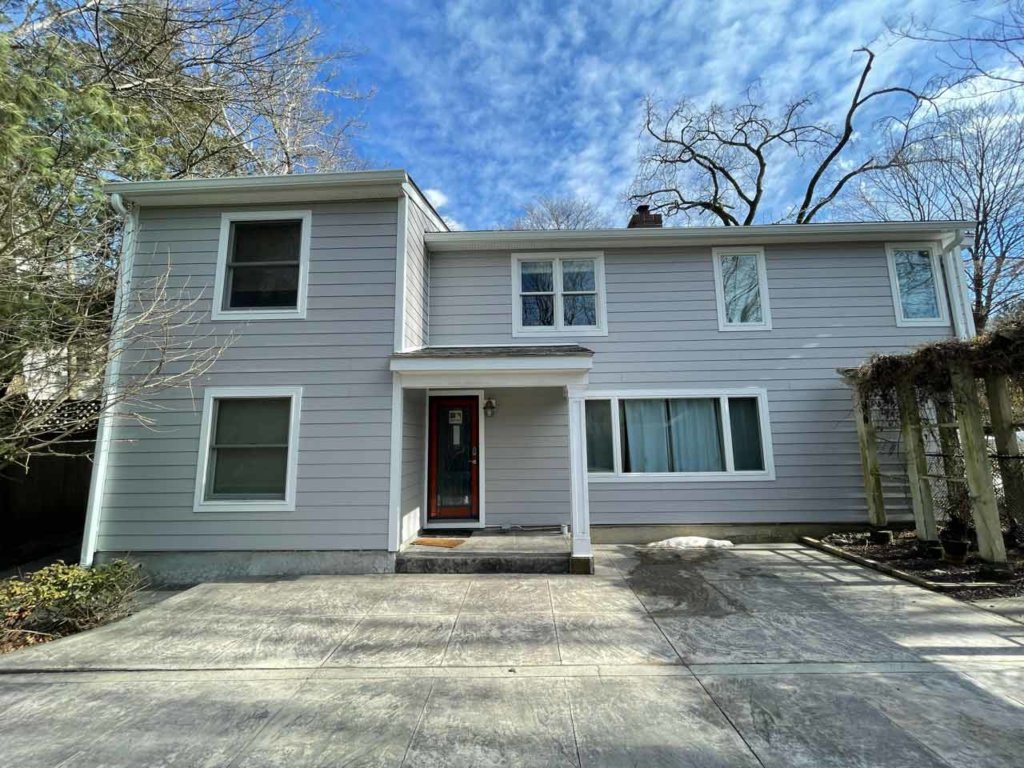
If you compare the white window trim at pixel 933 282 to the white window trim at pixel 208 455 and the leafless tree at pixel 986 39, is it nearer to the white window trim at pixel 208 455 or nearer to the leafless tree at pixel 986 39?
the leafless tree at pixel 986 39

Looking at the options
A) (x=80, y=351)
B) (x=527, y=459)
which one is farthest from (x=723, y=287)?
(x=80, y=351)

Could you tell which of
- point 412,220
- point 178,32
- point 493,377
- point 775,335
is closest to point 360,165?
A: point 178,32

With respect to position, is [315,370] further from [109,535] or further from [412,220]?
[109,535]

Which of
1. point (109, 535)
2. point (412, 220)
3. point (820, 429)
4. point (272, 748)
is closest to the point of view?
point (272, 748)

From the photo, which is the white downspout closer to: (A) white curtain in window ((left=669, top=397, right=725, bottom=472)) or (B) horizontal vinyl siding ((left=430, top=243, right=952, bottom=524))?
(B) horizontal vinyl siding ((left=430, top=243, right=952, bottom=524))

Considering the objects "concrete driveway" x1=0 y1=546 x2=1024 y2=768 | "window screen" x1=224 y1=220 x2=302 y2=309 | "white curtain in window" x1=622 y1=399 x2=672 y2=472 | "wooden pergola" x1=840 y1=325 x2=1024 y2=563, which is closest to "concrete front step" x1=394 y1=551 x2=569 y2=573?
"concrete driveway" x1=0 y1=546 x2=1024 y2=768

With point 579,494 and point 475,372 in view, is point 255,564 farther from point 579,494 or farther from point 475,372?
point 579,494

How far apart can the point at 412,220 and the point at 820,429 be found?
7240mm

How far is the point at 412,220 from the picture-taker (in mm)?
6574

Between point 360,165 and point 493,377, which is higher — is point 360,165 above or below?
above

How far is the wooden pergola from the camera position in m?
4.90

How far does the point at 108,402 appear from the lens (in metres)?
5.52

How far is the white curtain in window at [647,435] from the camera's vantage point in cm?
711

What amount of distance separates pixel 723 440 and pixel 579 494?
121 inches
